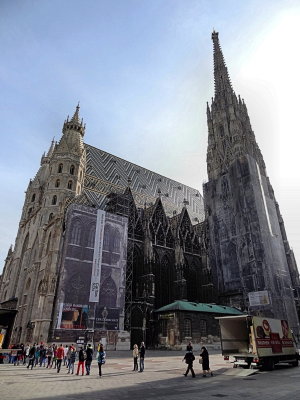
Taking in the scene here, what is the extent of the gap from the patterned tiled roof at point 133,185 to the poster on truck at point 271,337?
29.9 meters

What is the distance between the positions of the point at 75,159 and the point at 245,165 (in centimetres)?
2892

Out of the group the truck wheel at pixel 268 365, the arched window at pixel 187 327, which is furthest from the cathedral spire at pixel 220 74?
the truck wheel at pixel 268 365

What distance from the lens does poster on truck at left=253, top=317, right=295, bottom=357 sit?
1496 centimetres

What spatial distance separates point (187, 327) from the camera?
34375 millimetres

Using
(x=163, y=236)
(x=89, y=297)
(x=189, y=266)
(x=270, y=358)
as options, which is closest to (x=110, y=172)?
(x=163, y=236)

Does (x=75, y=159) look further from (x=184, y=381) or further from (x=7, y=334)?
(x=184, y=381)

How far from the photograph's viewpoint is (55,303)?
29.3 metres

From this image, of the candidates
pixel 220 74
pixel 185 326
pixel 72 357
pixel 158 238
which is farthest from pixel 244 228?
pixel 220 74

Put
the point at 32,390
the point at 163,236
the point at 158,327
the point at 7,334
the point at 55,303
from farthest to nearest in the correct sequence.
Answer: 1. the point at 163,236
2. the point at 7,334
3. the point at 158,327
4. the point at 55,303
5. the point at 32,390

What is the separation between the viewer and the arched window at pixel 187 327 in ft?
111

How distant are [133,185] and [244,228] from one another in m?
21.3

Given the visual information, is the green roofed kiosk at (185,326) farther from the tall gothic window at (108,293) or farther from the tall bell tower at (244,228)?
the tall bell tower at (244,228)

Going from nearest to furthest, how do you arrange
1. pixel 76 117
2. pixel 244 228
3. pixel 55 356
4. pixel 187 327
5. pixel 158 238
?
pixel 55 356 → pixel 187 327 → pixel 158 238 → pixel 244 228 → pixel 76 117

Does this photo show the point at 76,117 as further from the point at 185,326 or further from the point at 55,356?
the point at 55,356
